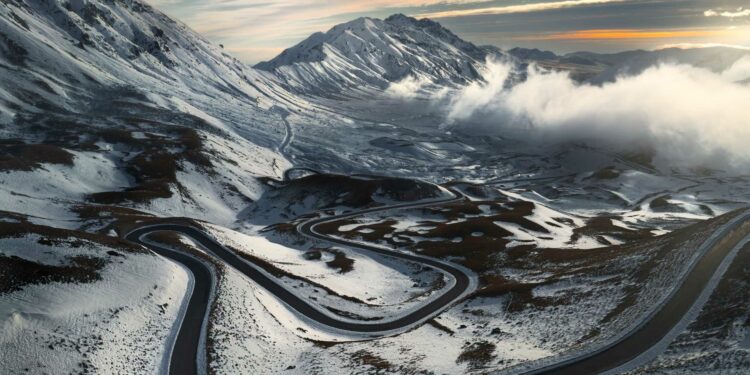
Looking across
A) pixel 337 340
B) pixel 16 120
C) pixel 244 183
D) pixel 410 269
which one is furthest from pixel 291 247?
pixel 16 120

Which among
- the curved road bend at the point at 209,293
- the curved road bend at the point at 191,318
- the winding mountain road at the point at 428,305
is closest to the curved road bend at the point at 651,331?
the winding mountain road at the point at 428,305

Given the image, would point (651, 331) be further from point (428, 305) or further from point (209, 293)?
point (209, 293)

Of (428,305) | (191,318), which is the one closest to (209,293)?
(191,318)

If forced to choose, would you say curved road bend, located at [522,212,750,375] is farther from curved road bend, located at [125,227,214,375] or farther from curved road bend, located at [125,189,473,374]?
curved road bend, located at [125,227,214,375]

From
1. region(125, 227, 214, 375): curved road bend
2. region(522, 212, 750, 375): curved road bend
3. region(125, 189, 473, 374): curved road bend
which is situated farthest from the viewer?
region(125, 189, 473, 374): curved road bend

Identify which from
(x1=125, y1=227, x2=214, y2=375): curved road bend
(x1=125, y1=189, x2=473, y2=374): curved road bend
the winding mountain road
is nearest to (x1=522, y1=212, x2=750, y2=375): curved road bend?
the winding mountain road

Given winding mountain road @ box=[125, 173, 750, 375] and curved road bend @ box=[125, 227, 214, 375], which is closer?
winding mountain road @ box=[125, 173, 750, 375]

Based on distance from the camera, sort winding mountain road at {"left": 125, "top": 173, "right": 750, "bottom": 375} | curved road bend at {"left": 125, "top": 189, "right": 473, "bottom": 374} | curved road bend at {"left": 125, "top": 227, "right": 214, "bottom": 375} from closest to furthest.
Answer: winding mountain road at {"left": 125, "top": 173, "right": 750, "bottom": 375} < curved road bend at {"left": 125, "top": 227, "right": 214, "bottom": 375} < curved road bend at {"left": 125, "top": 189, "right": 473, "bottom": 374}
